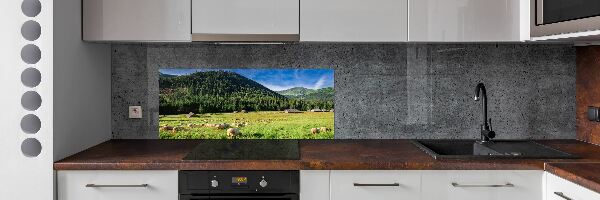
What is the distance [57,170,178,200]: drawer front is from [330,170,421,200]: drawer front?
67cm

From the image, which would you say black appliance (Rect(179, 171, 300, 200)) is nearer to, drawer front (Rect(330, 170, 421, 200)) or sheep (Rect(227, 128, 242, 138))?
drawer front (Rect(330, 170, 421, 200))

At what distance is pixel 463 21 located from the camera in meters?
2.70

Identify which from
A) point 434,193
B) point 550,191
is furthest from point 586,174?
point 434,193

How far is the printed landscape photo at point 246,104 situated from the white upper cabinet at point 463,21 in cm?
60

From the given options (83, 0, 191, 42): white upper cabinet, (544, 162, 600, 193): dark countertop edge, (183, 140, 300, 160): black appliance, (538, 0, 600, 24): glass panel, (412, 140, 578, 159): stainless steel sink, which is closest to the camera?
(544, 162, 600, 193): dark countertop edge

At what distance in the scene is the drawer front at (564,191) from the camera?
197cm

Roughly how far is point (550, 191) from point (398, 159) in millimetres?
603

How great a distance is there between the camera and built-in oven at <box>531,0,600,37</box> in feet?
7.07

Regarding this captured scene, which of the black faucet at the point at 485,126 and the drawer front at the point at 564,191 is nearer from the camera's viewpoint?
the drawer front at the point at 564,191

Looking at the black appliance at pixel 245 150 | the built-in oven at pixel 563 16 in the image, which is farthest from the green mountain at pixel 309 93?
the built-in oven at pixel 563 16

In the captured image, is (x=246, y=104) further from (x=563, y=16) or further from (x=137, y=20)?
(x=563, y=16)

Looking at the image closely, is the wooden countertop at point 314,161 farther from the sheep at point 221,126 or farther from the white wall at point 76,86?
the sheep at point 221,126
